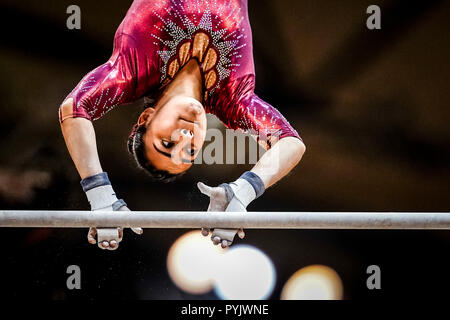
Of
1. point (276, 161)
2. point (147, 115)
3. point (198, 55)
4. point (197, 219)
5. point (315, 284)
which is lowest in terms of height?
point (315, 284)

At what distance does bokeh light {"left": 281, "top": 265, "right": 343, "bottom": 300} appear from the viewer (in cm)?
312

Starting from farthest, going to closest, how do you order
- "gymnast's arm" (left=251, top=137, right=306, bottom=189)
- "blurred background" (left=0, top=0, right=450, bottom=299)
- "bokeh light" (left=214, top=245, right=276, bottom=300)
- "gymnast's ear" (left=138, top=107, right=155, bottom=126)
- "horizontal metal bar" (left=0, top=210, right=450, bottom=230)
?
"bokeh light" (left=214, top=245, right=276, bottom=300)
"blurred background" (left=0, top=0, right=450, bottom=299)
"gymnast's ear" (left=138, top=107, right=155, bottom=126)
"gymnast's arm" (left=251, top=137, right=306, bottom=189)
"horizontal metal bar" (left=0, top=210, right=450, bottom=230)

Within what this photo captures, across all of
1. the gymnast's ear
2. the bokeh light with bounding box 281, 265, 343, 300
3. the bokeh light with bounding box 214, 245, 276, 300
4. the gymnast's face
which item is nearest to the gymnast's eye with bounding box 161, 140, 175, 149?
the gymnast's face

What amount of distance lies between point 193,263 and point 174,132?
143 centimetres

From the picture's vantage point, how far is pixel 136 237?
10.3 feet

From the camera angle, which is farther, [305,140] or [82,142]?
[305,140]

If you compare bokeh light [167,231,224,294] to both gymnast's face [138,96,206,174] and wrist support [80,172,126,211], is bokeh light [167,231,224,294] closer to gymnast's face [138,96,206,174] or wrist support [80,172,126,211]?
gymnast's face [138,96,206,174]

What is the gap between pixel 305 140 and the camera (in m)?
3.07

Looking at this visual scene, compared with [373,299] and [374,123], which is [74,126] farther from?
[373,299]

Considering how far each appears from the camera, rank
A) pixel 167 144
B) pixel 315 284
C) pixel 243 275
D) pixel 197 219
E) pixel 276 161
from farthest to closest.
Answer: pixel 315 284 < pixel 243 275 < pixel 167 144 < pixel 276 161 < pixel 197 219

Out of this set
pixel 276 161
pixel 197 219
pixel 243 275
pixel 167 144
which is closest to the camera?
pixel 197 219

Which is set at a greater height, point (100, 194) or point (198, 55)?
point (198, 55)

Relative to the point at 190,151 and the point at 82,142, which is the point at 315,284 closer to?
the point at 190,151

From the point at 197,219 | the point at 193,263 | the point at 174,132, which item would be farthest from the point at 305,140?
the point at 197,219
